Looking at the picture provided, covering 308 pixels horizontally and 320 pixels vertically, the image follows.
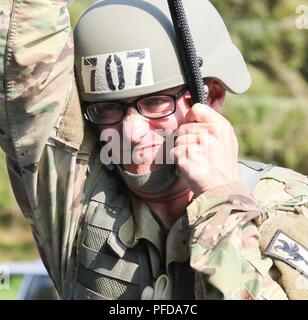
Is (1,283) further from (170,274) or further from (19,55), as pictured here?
(19,55)

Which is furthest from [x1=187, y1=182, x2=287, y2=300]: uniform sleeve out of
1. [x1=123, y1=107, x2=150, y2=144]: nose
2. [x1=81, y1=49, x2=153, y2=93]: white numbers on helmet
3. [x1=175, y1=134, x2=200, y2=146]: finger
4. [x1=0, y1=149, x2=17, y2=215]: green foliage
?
[x1=0, y1=149, x2=17, y2=215]: green foliage

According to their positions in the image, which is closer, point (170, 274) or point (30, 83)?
point (30, 83)

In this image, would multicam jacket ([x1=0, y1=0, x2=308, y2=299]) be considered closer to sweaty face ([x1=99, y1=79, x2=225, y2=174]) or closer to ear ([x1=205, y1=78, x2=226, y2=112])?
sweaty face ([x1=99, y1=79, x2=225, y2=174])

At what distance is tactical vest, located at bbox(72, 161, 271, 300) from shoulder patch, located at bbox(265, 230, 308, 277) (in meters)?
0.20

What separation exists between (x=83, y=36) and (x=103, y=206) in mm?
454

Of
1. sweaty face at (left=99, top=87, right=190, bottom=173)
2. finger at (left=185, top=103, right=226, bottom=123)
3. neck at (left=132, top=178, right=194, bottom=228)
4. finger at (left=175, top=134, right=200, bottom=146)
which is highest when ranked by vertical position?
finger at (left=185, top=103, right=226, bottom=123)

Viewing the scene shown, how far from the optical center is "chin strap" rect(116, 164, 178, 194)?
2371mm

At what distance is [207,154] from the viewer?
7.36 feet

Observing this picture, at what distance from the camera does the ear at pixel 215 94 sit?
252 centimetres

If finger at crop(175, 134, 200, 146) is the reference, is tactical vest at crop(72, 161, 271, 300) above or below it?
below

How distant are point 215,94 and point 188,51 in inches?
8.9

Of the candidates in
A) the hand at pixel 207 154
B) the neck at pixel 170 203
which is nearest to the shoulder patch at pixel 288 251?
the hand at pixel 207 154
